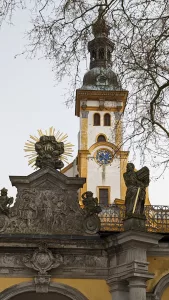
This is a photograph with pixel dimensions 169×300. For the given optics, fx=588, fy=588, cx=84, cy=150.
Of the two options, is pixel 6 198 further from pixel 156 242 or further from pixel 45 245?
pixel 156 242

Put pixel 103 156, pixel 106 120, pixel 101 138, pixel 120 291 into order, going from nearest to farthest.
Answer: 1. pixel 120 291
2. pixel 103 156
3. pixel 101 138
4. pixel 106 120

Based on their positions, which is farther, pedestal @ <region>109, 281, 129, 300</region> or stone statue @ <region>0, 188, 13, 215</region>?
stone statue @ <region>0, 188, 13, 215</region>

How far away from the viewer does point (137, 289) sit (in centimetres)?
1223

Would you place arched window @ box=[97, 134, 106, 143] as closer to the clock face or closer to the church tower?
the church tower

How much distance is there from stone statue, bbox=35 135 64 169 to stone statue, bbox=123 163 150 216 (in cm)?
195

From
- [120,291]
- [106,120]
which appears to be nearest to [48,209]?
[120,291]

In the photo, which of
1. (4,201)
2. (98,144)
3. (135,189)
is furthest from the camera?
(98,144)

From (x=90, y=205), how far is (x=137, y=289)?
7.62 ft

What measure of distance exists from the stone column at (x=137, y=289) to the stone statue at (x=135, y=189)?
1428 mm

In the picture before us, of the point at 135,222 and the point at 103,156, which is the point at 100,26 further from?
the point at 103,156

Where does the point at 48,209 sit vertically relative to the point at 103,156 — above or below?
below

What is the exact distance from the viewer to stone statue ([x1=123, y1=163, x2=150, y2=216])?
12.9 m

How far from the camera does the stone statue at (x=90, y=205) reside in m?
13.5

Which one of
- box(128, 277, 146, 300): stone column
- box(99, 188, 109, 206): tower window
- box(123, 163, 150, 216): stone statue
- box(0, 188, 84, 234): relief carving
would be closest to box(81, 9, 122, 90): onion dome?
box(123, 163, 150, 216): stone statue
